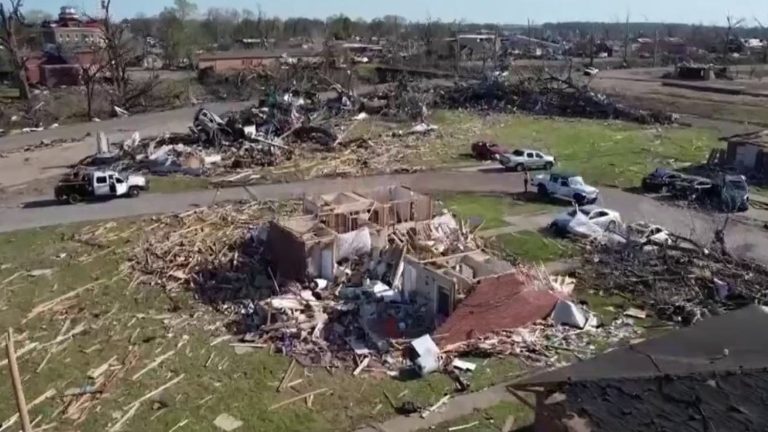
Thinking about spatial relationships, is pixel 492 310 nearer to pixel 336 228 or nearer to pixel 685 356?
pixel 336 228

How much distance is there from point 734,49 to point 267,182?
110m

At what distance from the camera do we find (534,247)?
24750 millimetres

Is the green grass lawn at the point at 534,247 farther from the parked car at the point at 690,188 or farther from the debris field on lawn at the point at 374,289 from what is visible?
the parked car at the point at 690,188

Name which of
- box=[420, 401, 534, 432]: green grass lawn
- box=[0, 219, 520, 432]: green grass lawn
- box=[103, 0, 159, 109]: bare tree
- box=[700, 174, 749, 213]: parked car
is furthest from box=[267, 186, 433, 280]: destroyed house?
box=[103, 0, 159, 109]: bare tree

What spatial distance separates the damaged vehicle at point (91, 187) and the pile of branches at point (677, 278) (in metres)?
20.0

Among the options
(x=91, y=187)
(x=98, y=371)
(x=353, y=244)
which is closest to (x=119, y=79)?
(x=91, y=187)

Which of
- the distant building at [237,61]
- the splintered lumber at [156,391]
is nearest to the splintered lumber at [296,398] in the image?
the splintered lumber at [156,391]

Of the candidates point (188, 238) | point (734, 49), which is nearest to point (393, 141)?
point (188, 238)

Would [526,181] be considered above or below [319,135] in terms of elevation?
below

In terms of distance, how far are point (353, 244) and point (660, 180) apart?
16.7 m

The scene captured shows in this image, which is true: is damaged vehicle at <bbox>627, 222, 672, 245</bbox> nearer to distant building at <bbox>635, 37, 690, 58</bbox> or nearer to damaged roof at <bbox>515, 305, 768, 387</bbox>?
damaged roof at <bbox>515, 305, 768, 387</bbox>

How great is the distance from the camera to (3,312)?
19.8m

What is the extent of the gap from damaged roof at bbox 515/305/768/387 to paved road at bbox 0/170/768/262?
13.8 meters

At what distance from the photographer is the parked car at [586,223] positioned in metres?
25.3
